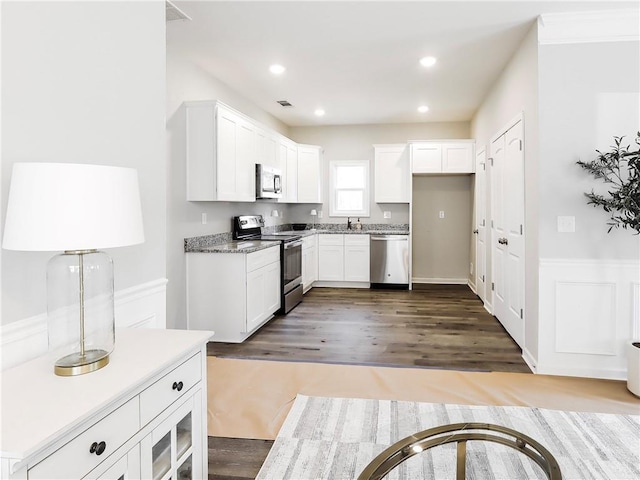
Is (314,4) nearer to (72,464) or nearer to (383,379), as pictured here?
(383,379)

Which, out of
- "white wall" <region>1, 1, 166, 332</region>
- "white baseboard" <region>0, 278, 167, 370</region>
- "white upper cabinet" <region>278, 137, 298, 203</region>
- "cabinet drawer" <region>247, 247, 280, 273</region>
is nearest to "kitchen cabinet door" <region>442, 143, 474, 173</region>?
"white upper cabinet" <region>278, 137, 298, 203</region>

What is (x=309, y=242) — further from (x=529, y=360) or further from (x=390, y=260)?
(x=529, y=360)

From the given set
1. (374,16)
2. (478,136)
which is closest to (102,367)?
(374,16)

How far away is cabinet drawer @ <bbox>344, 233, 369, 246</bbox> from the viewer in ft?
23.1

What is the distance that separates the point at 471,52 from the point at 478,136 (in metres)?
2.40

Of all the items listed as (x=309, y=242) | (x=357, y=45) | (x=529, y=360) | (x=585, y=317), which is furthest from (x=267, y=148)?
(x=585, y=317)

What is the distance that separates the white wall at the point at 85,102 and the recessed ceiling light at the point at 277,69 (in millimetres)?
2236

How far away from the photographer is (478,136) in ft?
20.8

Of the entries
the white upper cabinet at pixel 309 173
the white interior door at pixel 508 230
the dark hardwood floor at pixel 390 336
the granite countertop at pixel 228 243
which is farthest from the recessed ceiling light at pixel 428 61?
the white upper cabinet at pixel 309 173

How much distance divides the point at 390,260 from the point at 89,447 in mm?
6029

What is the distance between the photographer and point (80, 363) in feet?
4.46

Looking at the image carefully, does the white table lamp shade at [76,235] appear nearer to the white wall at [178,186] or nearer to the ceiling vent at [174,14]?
the ceiling vent at [174,14]

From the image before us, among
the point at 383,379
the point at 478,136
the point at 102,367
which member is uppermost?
the point at 478,136

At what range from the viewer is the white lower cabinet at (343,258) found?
278 inches
